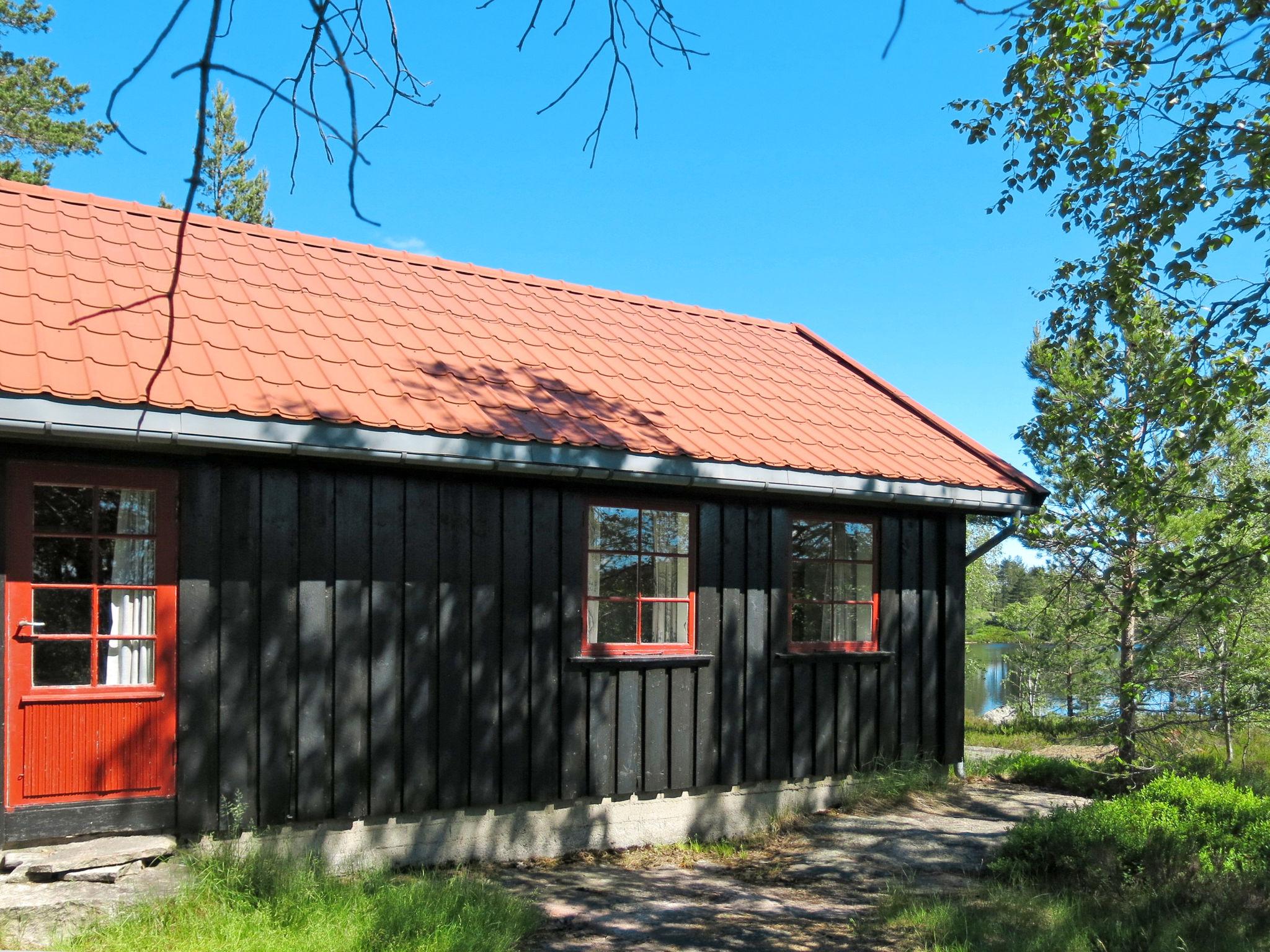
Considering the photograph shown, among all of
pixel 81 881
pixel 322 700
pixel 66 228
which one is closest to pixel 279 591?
pixel 322 700

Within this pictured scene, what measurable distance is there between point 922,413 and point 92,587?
7645 millimetres

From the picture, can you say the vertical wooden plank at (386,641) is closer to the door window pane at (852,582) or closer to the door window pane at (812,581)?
the door window pane at (812,581)

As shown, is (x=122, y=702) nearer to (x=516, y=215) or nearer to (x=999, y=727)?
(x=516, y=215)

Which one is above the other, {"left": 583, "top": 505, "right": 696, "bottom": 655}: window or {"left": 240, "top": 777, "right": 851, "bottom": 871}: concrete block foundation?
{"left": 583, "top": 505, "right": 696, "bottom": 655}: window

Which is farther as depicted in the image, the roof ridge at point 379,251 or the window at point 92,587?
the roof ridge at point 379,251

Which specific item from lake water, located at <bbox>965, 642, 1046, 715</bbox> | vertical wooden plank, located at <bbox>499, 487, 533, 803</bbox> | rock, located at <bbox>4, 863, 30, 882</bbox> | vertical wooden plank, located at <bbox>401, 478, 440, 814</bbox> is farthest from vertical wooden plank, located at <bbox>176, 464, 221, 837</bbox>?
lake water, located at <bbox>965, 642, 1046, 715</bbox>

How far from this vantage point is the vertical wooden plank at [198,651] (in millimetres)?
6008

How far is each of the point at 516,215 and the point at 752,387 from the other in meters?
3.60

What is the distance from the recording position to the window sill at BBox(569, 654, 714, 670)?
7.43 metres

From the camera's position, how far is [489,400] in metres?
7.27

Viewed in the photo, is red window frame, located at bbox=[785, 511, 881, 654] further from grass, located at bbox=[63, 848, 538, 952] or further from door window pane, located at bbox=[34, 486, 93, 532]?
door window pane, located at bbox=[34, 486, 93, 532]

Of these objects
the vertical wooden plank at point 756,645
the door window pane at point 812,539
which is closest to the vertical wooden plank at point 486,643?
the vertical wooden plank at point 756,645

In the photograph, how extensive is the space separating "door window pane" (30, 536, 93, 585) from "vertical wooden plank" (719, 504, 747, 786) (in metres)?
4.34

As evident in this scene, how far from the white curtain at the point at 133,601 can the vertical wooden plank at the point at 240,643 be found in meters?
0.38
